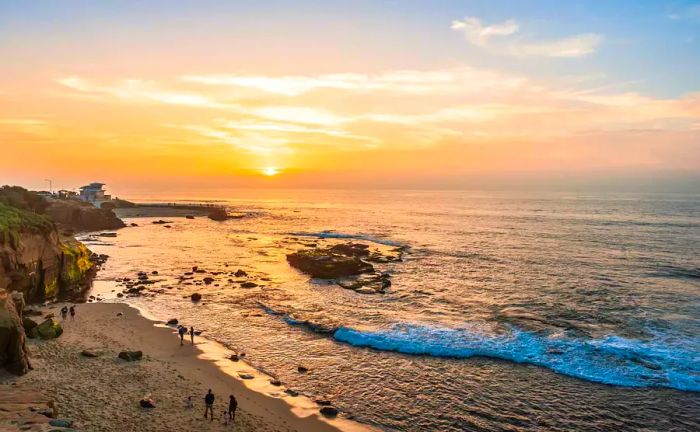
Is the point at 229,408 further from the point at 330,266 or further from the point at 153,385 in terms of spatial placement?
the point at 330,266

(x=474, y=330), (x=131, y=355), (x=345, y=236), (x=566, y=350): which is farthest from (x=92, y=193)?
(x=566, y=350)

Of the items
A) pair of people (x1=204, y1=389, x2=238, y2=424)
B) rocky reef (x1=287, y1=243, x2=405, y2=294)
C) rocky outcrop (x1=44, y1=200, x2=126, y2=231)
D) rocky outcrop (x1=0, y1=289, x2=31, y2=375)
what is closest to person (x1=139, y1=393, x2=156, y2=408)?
pair of people (x1=204, y1=389, x2=238, y2=424)

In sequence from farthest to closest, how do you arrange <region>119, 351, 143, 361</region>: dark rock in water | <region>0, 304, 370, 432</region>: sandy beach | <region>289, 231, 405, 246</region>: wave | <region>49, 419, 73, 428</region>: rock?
<region>289, 231, 405, 246</region>: wave, <region>119, 351, 143, 361</region>: dark rock in water, <region>0, 304, 370, 432</region>: sandy beach, <region>49, 419, 73, 428</region>: rock

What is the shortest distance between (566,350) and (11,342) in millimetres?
35186

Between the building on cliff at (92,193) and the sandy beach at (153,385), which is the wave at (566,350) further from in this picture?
the building on cliff at (92,193)

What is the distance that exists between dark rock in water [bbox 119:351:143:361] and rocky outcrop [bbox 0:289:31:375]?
488cm

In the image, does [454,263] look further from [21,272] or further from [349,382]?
[21,272]

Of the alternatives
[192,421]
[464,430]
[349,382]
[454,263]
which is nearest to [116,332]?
[192,421]

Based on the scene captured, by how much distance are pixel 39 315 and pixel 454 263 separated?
52.9 metres

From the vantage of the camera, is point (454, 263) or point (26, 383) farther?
point (454, 263)

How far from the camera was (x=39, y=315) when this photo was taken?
35625 mm

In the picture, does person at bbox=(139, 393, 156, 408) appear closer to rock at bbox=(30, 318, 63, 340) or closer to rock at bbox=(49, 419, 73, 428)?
rock at bbox=(49, 419, 73, 428)

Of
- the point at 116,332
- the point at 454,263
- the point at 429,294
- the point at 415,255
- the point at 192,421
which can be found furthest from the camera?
the point at 415,255

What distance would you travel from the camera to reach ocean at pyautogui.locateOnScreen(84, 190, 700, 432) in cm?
2339
